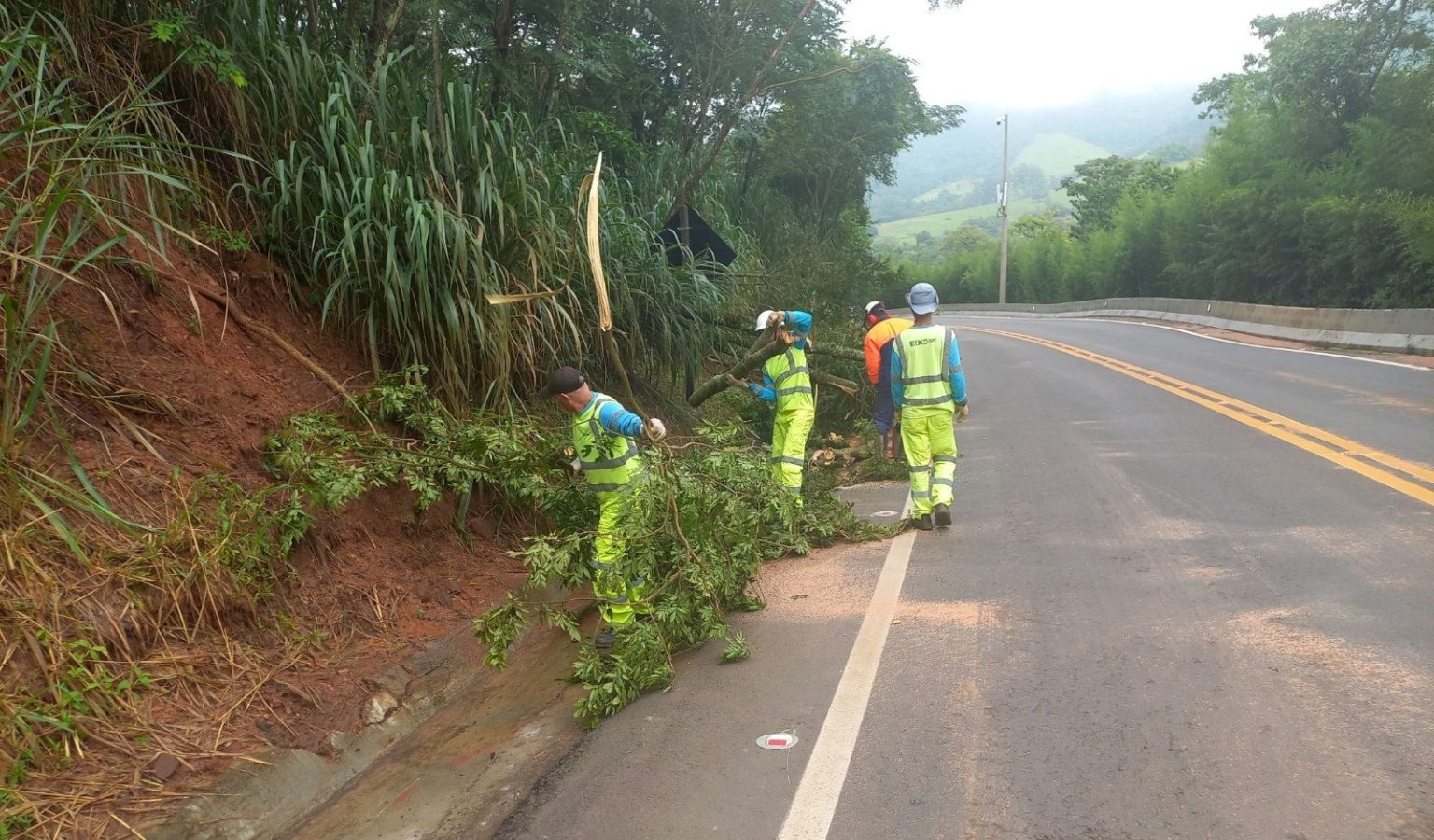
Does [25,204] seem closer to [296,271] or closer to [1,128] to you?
[1,128]

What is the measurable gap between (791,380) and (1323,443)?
195 inches

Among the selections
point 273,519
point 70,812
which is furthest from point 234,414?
point 70,812

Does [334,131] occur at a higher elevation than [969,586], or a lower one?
higher

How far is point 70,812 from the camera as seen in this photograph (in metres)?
3.64

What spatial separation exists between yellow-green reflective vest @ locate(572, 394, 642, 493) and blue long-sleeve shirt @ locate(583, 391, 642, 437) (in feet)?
0.08

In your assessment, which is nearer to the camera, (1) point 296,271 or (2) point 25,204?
(2) point 25,204

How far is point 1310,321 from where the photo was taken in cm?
2253

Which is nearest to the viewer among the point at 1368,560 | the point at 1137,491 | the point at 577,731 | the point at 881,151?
the point at 577,731

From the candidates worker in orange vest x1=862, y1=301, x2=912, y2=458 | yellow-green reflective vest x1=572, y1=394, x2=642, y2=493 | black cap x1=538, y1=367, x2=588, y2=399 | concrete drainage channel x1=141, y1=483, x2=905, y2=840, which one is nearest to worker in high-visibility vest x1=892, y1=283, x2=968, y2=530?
worker in orange vest x1=862, y1=301, x2=912, y2=458

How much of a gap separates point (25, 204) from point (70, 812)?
9.37 ft

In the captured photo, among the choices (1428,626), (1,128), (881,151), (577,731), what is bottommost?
(577,731)

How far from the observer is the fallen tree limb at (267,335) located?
21.4 feet

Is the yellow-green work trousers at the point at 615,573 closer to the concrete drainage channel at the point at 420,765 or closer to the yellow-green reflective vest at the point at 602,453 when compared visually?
the yellow-green reflective vest at the point at 602,453

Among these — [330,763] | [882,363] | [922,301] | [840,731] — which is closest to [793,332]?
[922,301]
